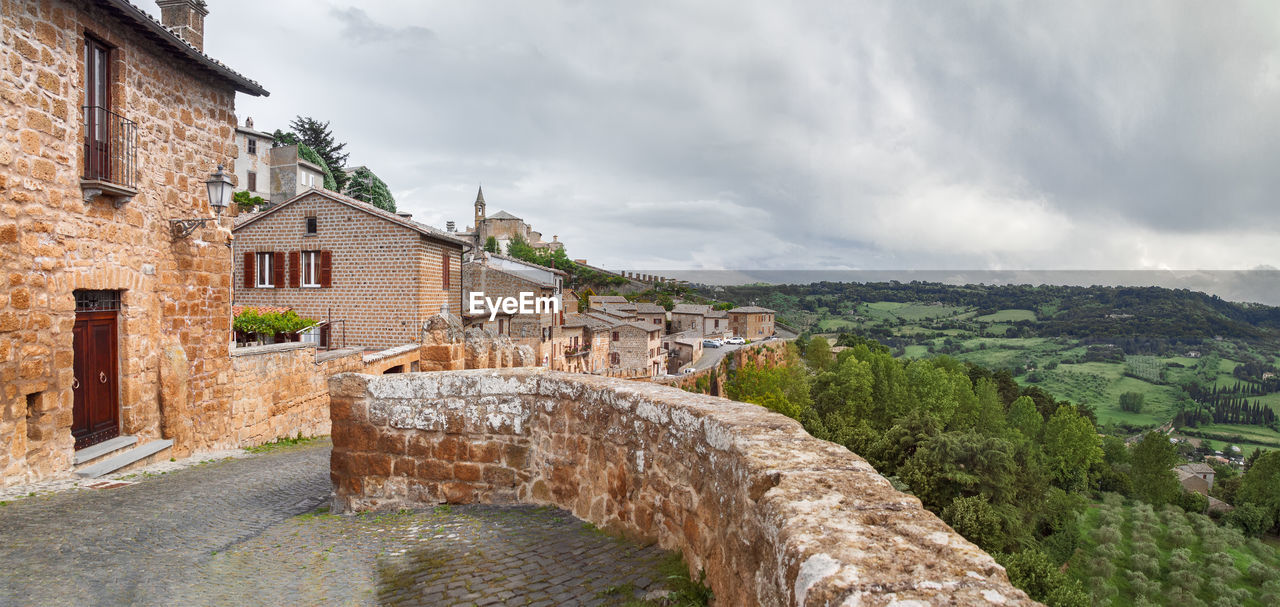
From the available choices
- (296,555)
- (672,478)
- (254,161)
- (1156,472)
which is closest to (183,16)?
(296,555)

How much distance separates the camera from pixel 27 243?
663 centimetres

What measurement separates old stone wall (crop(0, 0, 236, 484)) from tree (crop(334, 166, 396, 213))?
142 feet

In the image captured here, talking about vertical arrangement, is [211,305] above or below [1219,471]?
above

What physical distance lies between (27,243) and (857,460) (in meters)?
8.42

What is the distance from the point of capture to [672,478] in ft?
13.6

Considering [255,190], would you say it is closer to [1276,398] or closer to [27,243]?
[27,243]

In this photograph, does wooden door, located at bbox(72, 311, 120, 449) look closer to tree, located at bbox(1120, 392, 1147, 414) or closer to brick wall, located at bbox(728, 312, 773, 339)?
brick wall, located at bbox(728, 312, 773, 339)

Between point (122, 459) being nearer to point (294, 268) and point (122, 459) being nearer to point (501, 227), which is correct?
point (294, 268)

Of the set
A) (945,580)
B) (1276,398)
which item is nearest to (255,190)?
(945,580)

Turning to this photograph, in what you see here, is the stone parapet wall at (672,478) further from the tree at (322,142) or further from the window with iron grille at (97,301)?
the tree at (322,142)

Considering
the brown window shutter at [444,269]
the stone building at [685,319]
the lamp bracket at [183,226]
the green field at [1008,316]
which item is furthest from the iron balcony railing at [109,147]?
the green field at [1008,316]

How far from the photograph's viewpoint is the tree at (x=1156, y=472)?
198ft

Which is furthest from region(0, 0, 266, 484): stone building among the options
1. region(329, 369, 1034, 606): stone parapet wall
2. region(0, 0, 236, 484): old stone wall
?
region(329, 369, 1034, 606): stone parapet wall

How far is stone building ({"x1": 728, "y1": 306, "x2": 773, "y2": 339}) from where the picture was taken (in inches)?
3465
